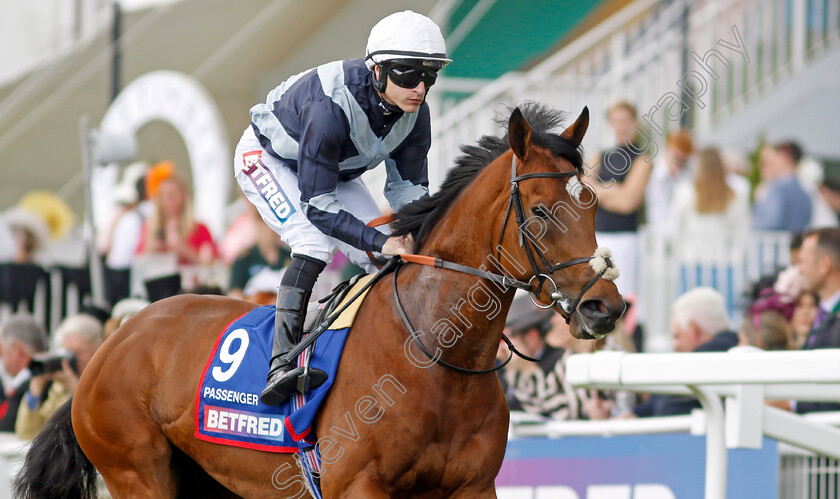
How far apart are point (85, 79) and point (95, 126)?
61cm

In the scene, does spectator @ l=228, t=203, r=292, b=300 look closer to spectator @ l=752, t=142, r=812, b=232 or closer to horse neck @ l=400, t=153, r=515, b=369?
spectator @ l=752, t=142, r=812, b=232

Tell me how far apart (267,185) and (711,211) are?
5201mm

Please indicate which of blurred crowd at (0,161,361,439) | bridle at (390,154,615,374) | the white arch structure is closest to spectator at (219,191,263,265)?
blurred crowd at (0,161,361,439)

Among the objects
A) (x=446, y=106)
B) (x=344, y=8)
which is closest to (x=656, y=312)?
(x=446, y=106)

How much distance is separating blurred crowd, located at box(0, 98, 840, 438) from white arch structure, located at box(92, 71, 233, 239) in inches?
15.8

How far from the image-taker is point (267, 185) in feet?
13.6

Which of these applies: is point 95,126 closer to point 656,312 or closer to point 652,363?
point 656,312

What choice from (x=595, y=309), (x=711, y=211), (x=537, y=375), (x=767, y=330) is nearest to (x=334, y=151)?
(x=595, y=309)

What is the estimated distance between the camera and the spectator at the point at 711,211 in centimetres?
817

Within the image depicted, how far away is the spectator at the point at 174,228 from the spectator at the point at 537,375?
3.54m

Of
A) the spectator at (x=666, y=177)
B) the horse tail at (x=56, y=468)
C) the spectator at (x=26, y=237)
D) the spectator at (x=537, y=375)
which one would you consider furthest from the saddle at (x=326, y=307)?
the spectator at (x=26, y=237)

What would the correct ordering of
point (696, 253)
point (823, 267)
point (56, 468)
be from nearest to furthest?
point (56, 468)
point (823, 267)
point (696, 253)

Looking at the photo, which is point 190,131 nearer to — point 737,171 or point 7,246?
point 7,246

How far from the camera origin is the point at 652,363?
3662 mm
